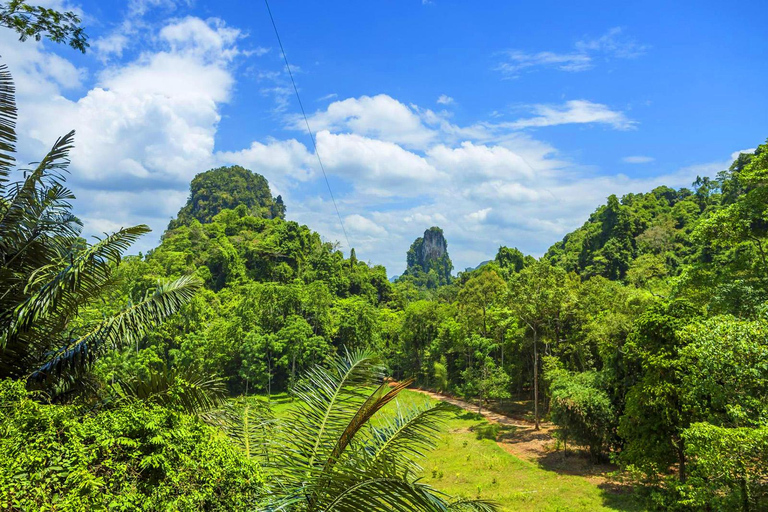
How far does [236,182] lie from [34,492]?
295 ft

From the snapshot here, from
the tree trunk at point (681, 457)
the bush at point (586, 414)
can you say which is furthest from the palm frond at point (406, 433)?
the bush at point (586, 414)

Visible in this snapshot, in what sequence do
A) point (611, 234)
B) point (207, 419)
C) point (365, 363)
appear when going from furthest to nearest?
point (611, 234) → point (207, 419) → point (365, 363)

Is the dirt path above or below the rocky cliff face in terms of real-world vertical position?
below

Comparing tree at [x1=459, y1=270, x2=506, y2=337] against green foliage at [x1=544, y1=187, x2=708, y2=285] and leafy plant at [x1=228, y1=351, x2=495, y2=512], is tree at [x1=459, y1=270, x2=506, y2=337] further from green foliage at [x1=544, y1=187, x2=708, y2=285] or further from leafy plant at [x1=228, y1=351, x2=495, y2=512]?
leafy plant at [x1=228, y1=351, x2=495, y2=512]

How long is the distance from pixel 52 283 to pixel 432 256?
12488 cm

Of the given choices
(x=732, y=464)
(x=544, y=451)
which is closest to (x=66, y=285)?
(x=732, y=464)

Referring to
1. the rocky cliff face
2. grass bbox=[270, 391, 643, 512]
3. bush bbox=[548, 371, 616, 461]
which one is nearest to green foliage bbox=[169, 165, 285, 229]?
the rocky cliff face

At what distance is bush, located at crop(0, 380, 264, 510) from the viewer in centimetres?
319

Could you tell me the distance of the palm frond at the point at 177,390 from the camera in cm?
509

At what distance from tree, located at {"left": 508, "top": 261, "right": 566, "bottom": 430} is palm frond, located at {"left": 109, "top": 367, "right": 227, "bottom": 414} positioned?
19.1 meters

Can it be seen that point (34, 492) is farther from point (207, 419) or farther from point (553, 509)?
point (553, 509)

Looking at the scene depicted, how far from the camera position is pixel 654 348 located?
12.4m

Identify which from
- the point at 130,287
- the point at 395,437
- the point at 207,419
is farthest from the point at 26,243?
the point at 130,287

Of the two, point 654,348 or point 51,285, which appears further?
point 654,348
